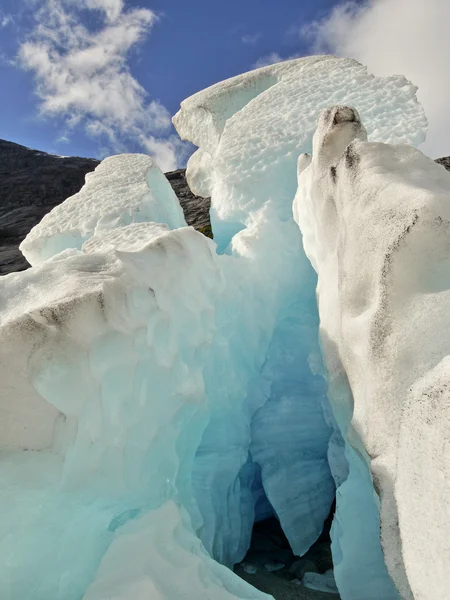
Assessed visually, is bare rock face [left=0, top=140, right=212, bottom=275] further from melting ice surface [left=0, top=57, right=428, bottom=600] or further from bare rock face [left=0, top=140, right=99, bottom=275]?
melting ice surface [left=0, top=57, right=428, bottom=600]

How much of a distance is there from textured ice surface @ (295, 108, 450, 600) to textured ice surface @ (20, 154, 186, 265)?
228cm

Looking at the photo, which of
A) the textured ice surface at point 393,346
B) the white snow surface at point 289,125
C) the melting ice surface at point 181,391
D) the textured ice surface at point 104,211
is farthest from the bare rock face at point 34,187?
the textured ice surface at point 393,346

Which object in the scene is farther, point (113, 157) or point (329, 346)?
point (113, 157)

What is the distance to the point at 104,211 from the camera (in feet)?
15.0

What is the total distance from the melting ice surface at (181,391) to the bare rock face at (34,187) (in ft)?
57.6

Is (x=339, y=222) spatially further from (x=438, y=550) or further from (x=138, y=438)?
(x=438, y=550)

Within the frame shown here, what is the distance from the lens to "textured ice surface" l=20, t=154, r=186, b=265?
450 centimetres

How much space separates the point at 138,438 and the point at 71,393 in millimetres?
495

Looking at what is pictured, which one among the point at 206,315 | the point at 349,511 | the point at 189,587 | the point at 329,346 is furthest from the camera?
the point at 206,315

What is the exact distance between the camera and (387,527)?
1.46 meters

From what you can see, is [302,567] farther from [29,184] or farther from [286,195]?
[29,184]

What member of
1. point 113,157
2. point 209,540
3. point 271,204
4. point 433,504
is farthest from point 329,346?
point 113,157

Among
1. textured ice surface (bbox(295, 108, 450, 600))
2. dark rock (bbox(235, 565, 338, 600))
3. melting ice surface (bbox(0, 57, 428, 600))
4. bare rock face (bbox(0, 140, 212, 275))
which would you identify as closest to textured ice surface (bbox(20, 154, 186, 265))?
melting ice surface (bbox(0, 57, 428, 600))

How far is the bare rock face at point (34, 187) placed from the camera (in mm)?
24516
